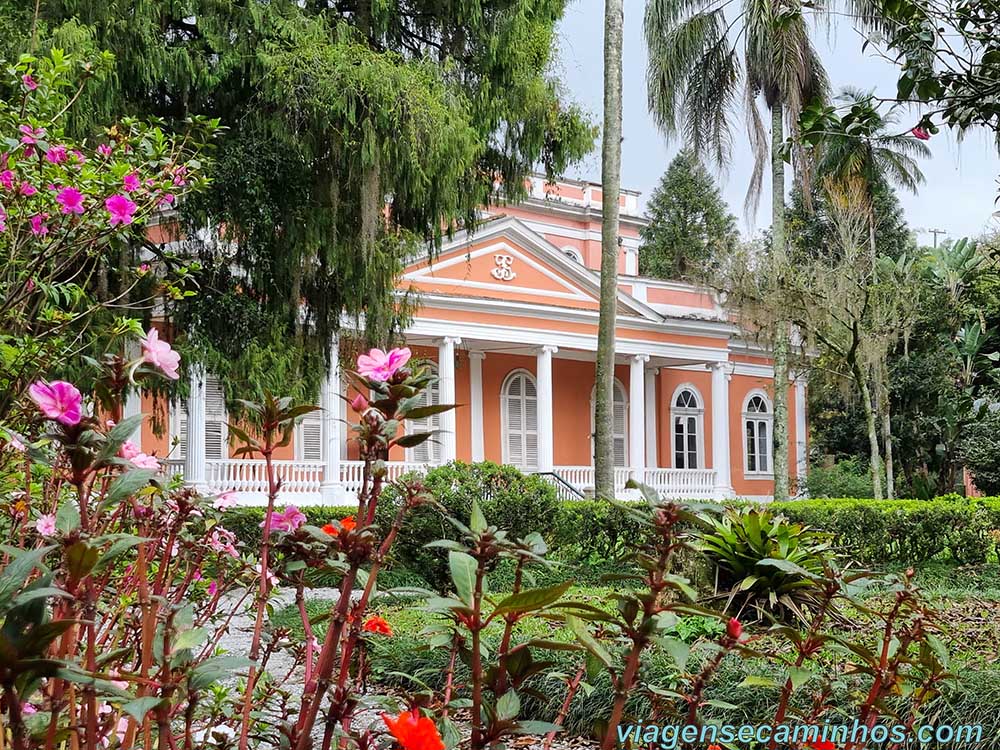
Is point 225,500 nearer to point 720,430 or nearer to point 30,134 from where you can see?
point 30,134

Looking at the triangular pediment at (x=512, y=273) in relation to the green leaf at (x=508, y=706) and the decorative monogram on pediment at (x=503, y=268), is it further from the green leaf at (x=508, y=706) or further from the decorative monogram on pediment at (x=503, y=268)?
the green leaf at (x=508, y=706)

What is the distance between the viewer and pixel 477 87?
11.3 metres

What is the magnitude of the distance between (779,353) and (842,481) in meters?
5.09

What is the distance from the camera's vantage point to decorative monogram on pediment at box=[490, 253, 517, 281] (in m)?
19.9

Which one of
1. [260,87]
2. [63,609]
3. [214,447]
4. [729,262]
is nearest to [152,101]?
[260,87]

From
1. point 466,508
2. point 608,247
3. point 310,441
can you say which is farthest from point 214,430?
point 466,508

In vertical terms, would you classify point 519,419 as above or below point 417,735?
above

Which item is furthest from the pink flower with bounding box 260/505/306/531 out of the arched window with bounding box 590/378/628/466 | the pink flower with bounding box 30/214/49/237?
the arched window with bounding box 590/378/628/466

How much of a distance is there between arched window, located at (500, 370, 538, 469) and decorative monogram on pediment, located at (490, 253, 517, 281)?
2573mm

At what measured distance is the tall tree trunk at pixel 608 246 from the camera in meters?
12.7

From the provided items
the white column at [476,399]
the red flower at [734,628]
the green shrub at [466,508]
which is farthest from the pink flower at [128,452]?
the white column at [476,399]

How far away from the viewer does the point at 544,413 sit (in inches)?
774

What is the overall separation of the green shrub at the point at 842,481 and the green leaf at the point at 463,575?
21.6 m

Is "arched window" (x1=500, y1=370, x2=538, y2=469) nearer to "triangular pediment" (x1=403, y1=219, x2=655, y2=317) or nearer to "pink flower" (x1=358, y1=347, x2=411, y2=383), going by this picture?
"triangular pediment" (x1=403, y1=219, x2=655, y2=317)
